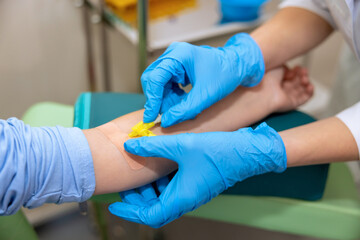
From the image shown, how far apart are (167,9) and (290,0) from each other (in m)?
0.66

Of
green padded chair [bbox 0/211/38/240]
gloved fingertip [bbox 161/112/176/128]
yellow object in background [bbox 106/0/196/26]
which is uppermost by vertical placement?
yellow object in background [bbox 106/0/196/26]

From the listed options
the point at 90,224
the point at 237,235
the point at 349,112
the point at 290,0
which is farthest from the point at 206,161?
the point at 90,224

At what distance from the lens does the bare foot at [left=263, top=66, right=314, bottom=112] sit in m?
0.94

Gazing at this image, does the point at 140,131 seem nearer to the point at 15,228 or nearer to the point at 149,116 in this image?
the point at 149,116

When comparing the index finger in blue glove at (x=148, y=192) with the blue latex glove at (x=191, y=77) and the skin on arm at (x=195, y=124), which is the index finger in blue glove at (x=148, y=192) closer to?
the skin on arm at (x=195, y=124)

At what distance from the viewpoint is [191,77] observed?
2.61 feet

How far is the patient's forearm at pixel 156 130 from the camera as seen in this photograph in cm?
70

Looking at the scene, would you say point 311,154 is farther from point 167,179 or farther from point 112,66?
point 112,66

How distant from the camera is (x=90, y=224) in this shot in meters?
1.64

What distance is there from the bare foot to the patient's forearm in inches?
1.2

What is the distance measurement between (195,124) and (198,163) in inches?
6.5

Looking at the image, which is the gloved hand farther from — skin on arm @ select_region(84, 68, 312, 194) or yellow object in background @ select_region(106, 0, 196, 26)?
yellow object in background @ select_region(106, 0, 196, 26)

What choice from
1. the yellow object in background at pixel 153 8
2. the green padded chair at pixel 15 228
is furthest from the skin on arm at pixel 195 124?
the yellow object in background at pixel 153 8

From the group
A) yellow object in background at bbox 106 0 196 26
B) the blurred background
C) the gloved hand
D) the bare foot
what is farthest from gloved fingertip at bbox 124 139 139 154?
yellow object in background at bbox 106 0 196 26
